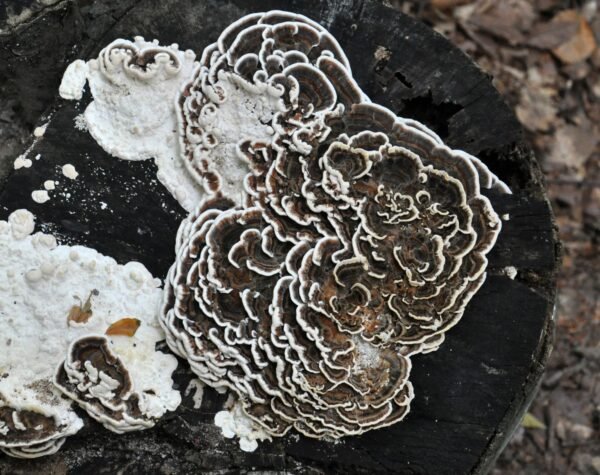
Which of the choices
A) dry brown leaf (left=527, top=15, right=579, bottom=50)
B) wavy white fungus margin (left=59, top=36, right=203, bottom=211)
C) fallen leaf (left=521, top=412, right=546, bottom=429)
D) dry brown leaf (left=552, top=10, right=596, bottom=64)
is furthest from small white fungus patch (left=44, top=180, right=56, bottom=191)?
dry brown leaf (left=552, top=10, right=596, bottom=64)

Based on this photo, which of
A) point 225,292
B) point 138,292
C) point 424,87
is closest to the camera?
point 225,292

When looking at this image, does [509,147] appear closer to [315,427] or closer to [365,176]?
[365,176]

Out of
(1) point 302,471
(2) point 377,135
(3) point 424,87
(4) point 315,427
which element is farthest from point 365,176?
(1) point 302,471

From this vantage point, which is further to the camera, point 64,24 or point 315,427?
point 64,24

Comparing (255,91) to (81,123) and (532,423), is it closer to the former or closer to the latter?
(81,123)

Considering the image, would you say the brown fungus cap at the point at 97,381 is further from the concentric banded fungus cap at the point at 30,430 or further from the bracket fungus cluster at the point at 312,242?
the bracket fungus cluster at the point at 312,242

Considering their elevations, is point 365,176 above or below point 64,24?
below

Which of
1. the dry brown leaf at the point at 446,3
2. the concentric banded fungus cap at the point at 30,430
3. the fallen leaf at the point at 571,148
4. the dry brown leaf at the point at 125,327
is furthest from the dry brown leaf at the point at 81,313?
the dry brown leaf at the point at 446,3

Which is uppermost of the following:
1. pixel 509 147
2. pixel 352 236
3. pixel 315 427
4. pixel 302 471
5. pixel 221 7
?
pixel 221 7
